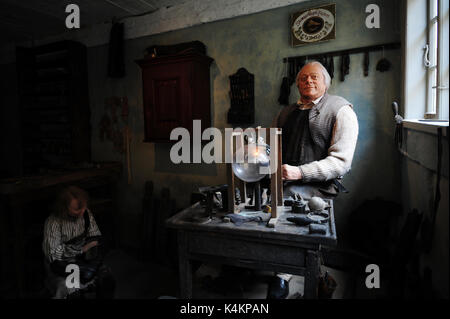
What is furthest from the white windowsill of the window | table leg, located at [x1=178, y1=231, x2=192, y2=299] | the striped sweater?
the striped sweater

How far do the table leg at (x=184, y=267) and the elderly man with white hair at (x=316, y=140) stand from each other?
0.69 metres

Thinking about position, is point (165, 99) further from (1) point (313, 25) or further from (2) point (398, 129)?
(2) point (398, 129)

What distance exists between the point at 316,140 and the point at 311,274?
1319 mm

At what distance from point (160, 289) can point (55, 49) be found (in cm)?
374

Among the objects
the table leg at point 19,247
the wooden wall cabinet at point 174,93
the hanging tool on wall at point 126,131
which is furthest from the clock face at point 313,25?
the table leg at point 19,247

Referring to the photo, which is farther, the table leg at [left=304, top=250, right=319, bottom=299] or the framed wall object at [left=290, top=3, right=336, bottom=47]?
the framed wall object at [left=290, top=3, right=336, bottom=47]

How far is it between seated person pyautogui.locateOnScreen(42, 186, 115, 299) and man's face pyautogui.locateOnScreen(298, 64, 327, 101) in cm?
230

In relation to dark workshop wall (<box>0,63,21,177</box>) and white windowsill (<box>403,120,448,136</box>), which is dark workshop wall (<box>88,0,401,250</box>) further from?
dark workshop wall (<box>0,63,21,177</box>)

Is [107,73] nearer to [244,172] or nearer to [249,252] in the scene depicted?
[244,172]

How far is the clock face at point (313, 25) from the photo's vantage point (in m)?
2.94

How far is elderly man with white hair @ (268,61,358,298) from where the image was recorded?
2326mm

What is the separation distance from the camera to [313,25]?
3006 mm

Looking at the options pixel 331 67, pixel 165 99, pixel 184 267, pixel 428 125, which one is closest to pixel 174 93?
pixel 165 99

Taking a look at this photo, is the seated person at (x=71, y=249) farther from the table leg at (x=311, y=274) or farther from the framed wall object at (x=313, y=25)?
the framed wall object at (x=313, y=25)
